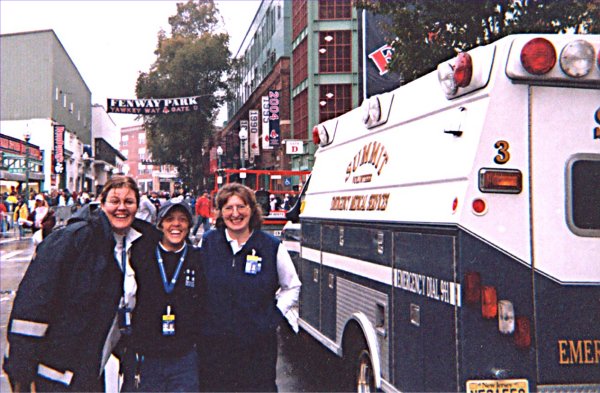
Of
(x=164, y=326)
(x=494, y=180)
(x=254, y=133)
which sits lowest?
(x=164, y=326)

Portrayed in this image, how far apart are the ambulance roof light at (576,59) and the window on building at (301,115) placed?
3378cm

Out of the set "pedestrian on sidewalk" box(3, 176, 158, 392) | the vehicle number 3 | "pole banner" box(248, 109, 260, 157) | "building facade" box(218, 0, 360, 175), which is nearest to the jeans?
"pedestrian on sidewalk" box(3, 176, 158, 392)

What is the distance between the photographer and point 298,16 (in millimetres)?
39438

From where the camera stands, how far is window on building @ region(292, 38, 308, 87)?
3766 cm

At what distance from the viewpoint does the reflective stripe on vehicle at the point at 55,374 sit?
3148 mm

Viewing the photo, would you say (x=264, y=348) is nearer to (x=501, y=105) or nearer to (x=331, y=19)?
(x=501, y=105)

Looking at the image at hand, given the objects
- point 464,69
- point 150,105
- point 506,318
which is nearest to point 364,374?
point 506,318

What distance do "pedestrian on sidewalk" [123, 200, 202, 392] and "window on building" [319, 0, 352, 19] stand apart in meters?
33.4

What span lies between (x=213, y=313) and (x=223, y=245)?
438mm

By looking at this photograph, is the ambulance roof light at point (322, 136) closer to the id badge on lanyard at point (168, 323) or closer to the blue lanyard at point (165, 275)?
the blue lanyard at point (165, 275)

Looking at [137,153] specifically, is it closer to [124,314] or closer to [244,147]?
[244,147]

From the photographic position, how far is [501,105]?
3721 millimetres

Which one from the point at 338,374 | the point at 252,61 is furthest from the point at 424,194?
the point at 252,61

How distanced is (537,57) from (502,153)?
1.91 ft
